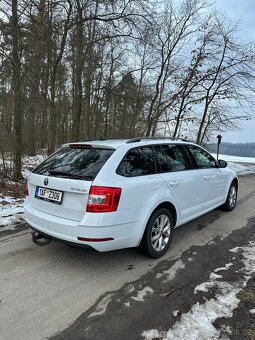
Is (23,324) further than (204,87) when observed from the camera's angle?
No

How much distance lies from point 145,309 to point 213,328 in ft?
2.18

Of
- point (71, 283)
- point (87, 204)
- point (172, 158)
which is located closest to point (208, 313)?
point (71, 283)

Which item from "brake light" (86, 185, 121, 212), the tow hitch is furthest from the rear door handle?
the tow hitch

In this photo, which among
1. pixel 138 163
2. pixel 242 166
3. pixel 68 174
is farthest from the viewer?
pixel 242 166

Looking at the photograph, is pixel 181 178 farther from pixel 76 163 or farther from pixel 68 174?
pixel 68 174

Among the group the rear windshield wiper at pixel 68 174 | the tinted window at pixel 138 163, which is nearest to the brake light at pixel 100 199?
the rear windshield wiper at pixel 68 174

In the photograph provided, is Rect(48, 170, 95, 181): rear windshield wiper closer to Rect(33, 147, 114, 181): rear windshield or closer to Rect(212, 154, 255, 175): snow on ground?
Rect(33, 147, 114, 181): rear windshield

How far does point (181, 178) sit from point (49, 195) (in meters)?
2.03

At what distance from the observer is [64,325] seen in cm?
265

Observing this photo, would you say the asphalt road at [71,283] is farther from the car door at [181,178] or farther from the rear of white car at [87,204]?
the car door at [181,178]

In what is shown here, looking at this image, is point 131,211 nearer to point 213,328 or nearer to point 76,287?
point 76,287

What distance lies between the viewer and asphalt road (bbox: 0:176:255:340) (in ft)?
8.66

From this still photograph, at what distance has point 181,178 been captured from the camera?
4.54m

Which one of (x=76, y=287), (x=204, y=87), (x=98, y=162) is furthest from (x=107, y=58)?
(x=76, y=287)
